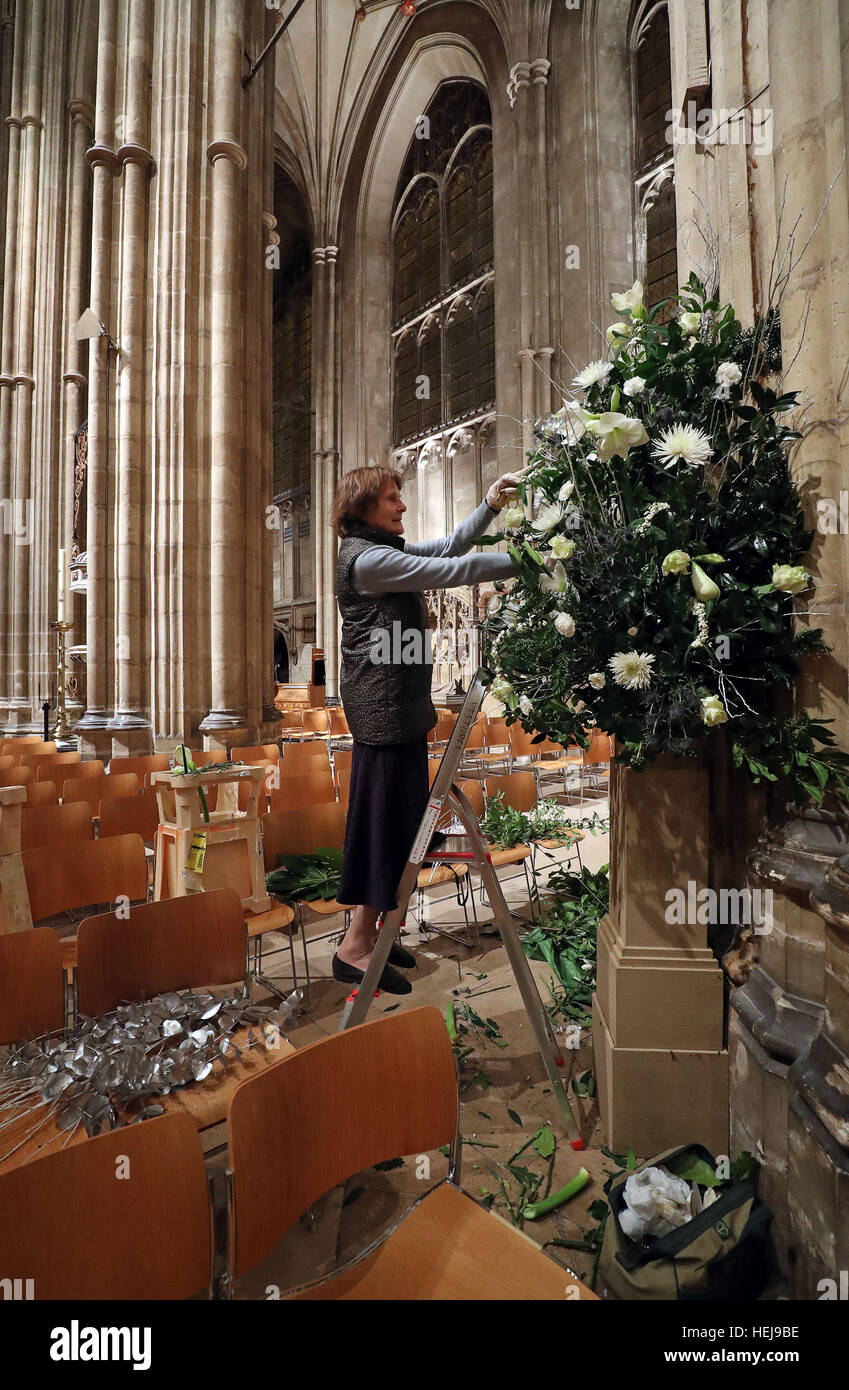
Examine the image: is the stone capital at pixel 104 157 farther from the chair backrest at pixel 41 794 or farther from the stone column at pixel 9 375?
the chair backrest at pixel 41 794

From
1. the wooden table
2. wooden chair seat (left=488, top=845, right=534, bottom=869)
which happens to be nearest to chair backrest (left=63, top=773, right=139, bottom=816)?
wooden chair seat (left=488, top=845, right=534, bottom=869)

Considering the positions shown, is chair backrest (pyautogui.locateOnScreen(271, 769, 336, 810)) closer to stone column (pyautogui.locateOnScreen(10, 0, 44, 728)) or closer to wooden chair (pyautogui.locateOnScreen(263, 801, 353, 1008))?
wooden chair (pyautogui.locateOnScreen(263, 801, 353, 1008))

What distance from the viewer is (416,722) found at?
217 centimetres

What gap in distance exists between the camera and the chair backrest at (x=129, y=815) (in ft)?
12.1

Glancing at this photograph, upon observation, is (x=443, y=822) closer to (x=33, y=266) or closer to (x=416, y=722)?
(x=416, y=722)

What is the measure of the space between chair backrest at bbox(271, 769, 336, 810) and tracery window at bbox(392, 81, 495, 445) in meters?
13.2

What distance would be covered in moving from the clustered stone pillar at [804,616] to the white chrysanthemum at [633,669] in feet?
1.43

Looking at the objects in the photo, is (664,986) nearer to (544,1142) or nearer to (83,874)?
(544,1142)

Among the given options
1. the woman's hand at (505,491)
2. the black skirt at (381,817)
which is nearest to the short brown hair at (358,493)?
the woman's hand at (505,491)

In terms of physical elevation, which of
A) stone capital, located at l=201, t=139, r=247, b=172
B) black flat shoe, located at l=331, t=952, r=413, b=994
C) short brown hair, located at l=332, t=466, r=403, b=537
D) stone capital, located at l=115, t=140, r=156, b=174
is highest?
stone capital, located at l=115, t=140, r=156, b=174

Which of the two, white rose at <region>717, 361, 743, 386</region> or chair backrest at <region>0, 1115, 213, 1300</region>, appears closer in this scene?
chair backrest at <region>0, 1115, 213, 1300</region>

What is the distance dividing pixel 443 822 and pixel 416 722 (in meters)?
0.33

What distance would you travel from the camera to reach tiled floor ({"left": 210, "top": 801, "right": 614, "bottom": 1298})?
161 centimetres

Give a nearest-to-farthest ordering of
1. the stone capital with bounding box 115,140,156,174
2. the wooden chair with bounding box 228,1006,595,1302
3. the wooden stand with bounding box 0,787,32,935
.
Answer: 1. the wooden chair with bounding box 228,1006,595,1302
2. the wooden stand with bounding box 0,787,32,935
3. the stone capital with bounding box 115,140,156,174
